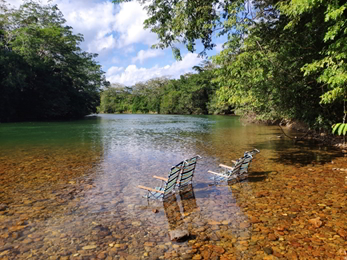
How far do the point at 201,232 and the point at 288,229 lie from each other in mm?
1687

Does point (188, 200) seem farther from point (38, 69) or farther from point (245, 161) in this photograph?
point (38, 69)

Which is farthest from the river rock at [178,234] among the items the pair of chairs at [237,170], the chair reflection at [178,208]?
the pair of chairs at [237,170]

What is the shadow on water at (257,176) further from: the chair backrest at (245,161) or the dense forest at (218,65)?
the dense forest at (218,65)

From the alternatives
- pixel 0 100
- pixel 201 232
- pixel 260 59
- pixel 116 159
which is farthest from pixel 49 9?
pixel 201 232

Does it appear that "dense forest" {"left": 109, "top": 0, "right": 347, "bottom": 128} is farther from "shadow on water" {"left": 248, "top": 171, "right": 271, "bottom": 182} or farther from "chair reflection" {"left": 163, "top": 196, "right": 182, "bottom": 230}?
"chair reflection" {"left": 163, "top": 196, "right": 182, "bottom": 230}

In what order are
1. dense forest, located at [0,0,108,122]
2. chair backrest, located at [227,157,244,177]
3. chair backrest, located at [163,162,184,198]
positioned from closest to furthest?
chair backrest, located at [163,162,184,198], chair backrest, located at [227,157,244,177], dense forest, located at [0,0,108,122]

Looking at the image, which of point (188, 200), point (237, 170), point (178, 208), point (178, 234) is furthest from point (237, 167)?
point (178, 234)

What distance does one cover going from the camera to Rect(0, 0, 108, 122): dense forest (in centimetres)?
4141

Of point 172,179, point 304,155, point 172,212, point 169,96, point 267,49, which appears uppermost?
point 169,96

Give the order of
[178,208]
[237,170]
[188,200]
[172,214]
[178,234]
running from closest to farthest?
1. [178,234]
2. [172,214]
3. [178,208]
4. [188,200]
5. [237,170]

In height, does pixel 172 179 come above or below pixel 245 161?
below

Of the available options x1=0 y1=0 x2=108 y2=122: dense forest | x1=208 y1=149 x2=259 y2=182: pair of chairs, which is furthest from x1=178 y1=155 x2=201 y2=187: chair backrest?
x1=0 y1=0 x2=108 y2=122: dense forest

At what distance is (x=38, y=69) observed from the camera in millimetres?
46688

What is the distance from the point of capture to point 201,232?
502 cm
